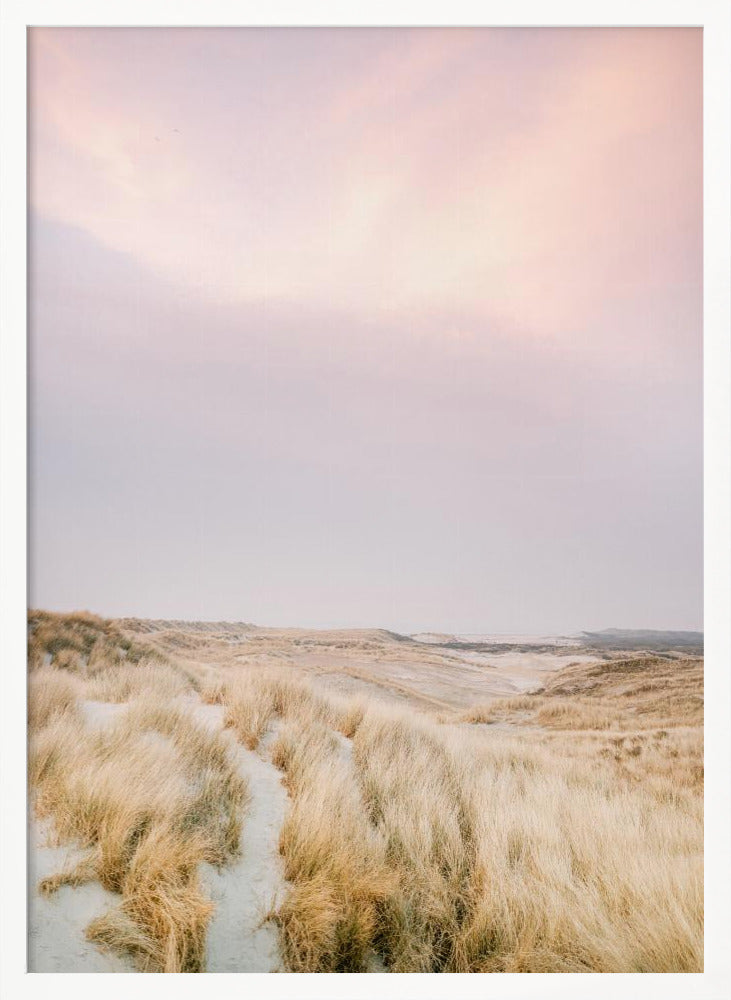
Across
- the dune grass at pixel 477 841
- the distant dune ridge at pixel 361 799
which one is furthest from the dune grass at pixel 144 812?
the dune grass at pixel 477 841

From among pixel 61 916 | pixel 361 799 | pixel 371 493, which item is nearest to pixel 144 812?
pixel 61 916

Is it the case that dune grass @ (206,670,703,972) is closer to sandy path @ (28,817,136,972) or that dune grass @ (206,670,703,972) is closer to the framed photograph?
the framed photograph

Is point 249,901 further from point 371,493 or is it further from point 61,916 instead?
point 371,493

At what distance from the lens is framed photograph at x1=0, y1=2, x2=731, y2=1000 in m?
2.11

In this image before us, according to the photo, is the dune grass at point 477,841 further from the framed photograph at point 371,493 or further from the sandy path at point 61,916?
the sandy path at point 61,916

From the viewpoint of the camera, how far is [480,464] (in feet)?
8.34

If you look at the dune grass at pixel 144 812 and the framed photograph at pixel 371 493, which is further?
the framed photograph at pixel 371 493

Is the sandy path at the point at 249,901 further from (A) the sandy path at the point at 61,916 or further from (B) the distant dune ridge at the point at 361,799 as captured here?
(A) the sandy path at the point at 61,916

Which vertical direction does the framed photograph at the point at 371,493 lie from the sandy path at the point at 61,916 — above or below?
above

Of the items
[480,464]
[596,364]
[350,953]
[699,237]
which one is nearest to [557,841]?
[350,953]

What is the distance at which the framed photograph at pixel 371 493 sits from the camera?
2109mm

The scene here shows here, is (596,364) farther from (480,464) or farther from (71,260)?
(71,260)

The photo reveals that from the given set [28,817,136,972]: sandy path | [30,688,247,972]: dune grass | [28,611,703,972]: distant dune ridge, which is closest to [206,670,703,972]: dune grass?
[28,611,703,972]: distant dune ridge
